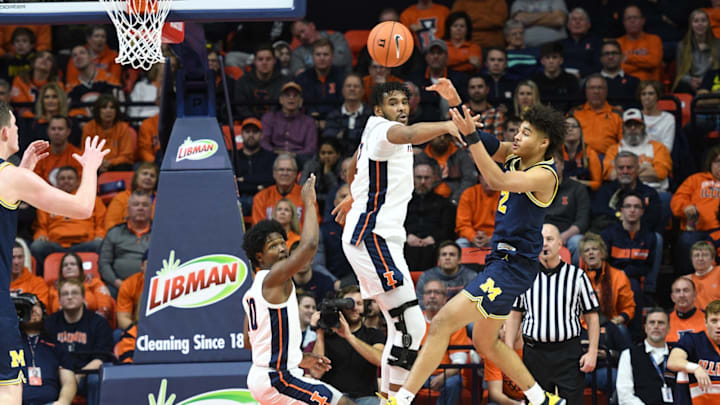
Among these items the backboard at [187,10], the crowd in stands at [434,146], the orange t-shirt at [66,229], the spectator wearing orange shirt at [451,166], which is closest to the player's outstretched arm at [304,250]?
the backboard at [187,10]

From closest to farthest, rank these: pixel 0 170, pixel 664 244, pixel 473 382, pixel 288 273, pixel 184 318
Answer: pixel 0 170 → pixel 288 273 → pixel 184 318 → pixel 473 382 → pixel 664 244

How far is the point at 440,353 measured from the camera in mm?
6688

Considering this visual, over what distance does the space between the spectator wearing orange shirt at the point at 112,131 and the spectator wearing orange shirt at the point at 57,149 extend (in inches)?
10.6

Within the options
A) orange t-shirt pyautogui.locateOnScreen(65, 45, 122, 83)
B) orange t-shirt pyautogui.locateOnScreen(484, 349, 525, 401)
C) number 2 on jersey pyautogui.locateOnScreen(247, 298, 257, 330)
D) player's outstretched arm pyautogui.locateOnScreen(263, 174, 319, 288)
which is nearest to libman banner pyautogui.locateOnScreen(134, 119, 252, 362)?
number 2 on jersey pyautogui.locateOnScreen(247, 298, 257, 330)

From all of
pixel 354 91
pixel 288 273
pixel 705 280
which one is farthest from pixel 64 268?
pixel 705 280

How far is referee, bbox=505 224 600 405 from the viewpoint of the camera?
346 inches

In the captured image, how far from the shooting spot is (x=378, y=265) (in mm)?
7090

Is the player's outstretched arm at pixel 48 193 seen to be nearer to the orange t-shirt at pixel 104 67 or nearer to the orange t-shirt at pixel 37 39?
the orange t-shirt at pixel 104 67

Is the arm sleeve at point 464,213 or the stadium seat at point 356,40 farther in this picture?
the stadium seat at point 356,40

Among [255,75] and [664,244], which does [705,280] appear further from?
[255,75]

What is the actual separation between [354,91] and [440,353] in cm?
635

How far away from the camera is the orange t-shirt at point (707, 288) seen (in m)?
10.6

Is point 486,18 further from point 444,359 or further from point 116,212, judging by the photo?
point 444,359

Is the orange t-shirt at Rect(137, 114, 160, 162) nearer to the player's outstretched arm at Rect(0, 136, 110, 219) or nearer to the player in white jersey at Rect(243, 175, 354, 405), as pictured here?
the player in white jersey at Rect(243, 175, 354, 405)
